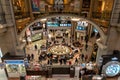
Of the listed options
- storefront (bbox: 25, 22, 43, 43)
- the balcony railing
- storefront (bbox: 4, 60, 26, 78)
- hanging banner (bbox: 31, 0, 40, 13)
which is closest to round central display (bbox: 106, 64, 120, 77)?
the balcony railing

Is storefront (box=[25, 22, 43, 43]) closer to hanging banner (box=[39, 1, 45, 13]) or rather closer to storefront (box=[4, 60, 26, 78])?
storefront (box=[4, 60, 26, 78])

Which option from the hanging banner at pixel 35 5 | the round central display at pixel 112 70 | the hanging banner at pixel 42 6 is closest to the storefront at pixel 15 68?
the hanging banner at pixel 35 5

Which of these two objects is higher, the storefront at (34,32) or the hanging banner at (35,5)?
the hanging banner at (35,5)

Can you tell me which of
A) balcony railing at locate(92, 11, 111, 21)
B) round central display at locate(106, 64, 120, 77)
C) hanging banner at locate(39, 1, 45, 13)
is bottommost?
round central display at locate(106, 64, 120, 77)

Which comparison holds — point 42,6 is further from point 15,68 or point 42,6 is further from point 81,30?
point 81,30

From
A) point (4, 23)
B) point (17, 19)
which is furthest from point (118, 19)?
point (4, 23)

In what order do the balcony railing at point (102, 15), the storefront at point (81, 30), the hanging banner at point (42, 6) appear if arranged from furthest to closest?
the storefront at point (81, 30) → the hanging banner at point (42, 6) → the balcony railing at point (102, 15)

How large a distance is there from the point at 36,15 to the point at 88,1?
19.2 feet

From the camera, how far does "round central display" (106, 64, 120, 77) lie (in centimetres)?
1461

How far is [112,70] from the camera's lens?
49.0ft

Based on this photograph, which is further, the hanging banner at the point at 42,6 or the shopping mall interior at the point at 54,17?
the hanging banner at the point at 42,6

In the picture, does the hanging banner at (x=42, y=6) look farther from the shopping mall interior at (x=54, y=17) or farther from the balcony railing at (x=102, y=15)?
the balcony railing at (x=102, y=15)

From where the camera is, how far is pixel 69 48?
2275 centimetres

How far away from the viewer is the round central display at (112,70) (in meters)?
14.6
